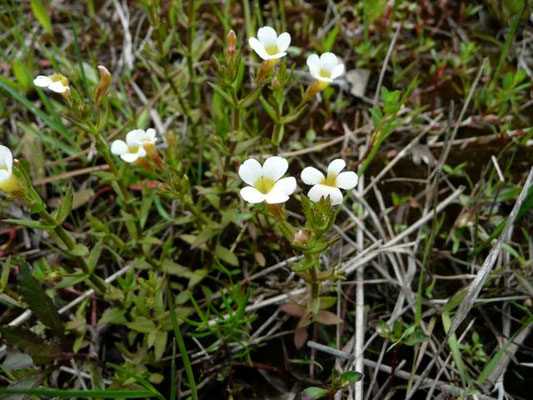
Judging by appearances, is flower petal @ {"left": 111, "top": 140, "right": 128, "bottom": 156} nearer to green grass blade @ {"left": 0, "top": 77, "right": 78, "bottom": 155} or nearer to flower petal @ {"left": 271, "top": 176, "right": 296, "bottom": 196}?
flower petal @ {"left": 271, "top": 176, "right": 296, "bottom": 196}

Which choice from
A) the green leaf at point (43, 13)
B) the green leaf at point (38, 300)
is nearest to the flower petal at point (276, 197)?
the green leaf at point (38, 300)

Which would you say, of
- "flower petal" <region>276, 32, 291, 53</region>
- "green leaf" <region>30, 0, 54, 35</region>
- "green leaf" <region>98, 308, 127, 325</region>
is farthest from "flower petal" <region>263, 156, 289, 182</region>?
"green leaf" <region>30, 0, 54, 35</region>

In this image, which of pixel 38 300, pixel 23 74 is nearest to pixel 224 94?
pixel 38 300

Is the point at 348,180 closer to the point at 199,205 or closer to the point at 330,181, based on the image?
the point at 330,181

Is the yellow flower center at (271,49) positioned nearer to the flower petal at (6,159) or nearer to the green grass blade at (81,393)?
the flower petal at (6,159)

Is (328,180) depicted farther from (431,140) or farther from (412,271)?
(431,140)
